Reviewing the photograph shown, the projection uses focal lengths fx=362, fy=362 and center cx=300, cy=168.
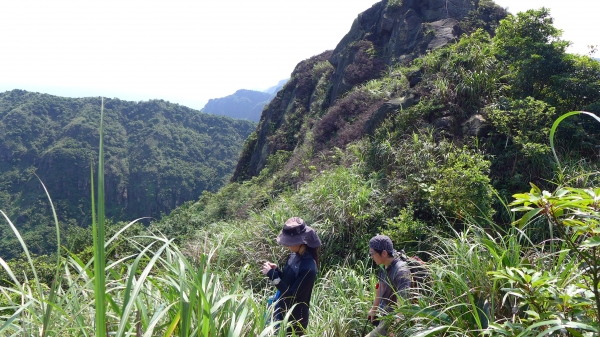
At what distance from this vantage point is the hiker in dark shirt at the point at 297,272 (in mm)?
2613

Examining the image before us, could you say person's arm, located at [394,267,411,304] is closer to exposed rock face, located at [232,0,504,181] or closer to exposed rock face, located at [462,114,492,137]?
exposed rock face, located at [462,114,492,137]

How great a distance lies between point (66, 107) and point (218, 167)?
40285 mm

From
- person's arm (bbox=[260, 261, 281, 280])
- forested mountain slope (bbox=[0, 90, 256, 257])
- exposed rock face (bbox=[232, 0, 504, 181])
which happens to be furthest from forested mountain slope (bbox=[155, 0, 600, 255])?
forested mountain slope (bbox=[0, 90, 256, 257])

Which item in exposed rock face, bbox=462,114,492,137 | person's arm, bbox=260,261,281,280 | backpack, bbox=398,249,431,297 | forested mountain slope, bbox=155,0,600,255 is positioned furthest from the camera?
exposed rock face, bbox=462,114,492,137

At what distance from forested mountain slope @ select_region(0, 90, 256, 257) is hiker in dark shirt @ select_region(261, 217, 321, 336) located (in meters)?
61.1

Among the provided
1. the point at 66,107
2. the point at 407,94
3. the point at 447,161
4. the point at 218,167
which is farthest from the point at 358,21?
the point at 66,107

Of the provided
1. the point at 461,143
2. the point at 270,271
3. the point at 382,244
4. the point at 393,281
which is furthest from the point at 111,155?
the point at 393,281

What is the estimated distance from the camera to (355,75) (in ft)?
48.6

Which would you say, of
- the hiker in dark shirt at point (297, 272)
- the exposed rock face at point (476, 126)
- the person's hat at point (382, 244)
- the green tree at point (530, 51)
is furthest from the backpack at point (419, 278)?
the green tree at point (530, 51)

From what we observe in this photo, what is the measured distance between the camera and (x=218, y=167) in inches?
3132

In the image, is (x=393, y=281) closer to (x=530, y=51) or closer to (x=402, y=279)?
(x=402, y=279)

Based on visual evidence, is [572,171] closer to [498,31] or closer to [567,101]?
[567,101]

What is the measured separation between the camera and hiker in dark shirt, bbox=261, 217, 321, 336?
261 cm

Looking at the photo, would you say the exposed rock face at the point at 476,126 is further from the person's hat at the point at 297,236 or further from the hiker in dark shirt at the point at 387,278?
the person's hat at the point at 297,236
